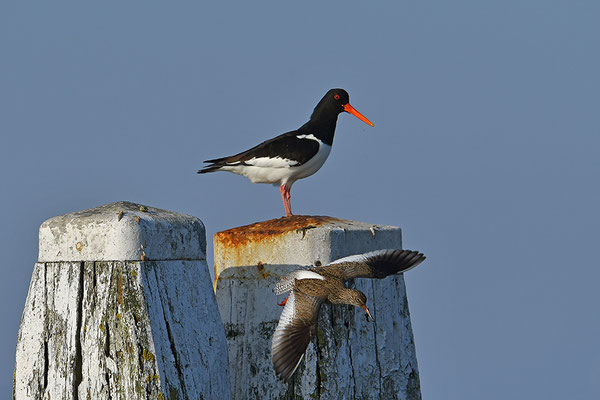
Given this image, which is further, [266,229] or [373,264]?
[266,229]

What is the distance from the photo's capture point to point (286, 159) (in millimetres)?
7918

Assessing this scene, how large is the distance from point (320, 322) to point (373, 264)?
1.44ft

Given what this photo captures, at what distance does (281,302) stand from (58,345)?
4.10 feet

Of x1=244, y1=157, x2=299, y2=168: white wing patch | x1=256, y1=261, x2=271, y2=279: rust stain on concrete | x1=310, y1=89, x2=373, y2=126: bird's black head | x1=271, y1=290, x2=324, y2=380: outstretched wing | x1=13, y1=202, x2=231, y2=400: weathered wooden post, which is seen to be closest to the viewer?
x1=13, y1=202, x2=231, y2=400: weathered wooden post

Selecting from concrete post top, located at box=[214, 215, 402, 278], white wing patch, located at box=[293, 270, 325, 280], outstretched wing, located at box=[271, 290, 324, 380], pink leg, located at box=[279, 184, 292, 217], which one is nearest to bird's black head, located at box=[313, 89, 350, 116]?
pink leg, located at box=[279, 184, 292, 217]

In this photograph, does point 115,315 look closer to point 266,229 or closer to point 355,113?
point 266,229

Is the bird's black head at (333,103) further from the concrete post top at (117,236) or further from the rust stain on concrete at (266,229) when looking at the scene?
the concrete post top at (117,236)

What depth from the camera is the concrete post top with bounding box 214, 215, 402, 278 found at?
4.33 metres

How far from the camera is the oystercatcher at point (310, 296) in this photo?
4.00m

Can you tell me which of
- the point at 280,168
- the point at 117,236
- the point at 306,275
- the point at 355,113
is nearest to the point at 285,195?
the point at 280,168

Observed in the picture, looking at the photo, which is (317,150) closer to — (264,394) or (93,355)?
(264,394)

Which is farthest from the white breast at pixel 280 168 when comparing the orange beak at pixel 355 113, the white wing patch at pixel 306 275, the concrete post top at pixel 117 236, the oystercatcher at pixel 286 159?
the concrete post top at pixel 117 236

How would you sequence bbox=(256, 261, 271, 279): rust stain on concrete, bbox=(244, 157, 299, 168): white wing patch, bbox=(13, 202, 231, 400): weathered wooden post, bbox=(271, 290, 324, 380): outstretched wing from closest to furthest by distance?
bbox=(13, 202, 231, 400): weathered wooden post < bbox=(271, 290, 324, 380): outstretched wing < bbox=(256, 261, 271, 279): rust stain on concrete < bbox=(244, 157, 299, 168): white wing patch

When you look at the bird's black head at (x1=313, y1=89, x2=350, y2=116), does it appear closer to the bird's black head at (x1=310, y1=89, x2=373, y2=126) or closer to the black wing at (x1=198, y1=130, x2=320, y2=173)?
the bird's black head at (x1=310, y1=89, x2=373, y2=126)
